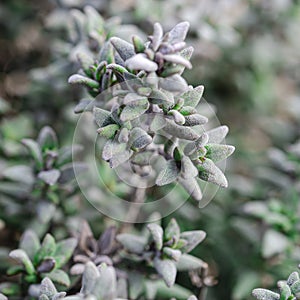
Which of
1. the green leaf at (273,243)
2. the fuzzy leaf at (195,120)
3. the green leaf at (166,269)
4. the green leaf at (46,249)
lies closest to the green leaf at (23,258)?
the green leaf at (46,249)

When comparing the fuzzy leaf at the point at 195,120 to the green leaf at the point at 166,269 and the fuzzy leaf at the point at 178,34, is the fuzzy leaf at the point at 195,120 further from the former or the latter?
the green leaf at the point at 166,269

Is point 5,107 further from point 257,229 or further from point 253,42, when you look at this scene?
point 253,42

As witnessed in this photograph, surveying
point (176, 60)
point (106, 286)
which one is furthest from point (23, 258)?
point (176, 60)

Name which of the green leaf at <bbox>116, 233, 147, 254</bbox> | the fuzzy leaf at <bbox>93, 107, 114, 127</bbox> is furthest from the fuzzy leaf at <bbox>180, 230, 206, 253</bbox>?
the fuzzy leaf at <bbox>93, 107, 114, 127</bbox>

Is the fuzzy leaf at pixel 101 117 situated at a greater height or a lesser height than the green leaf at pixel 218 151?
greater

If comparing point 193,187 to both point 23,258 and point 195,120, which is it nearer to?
point 195,120

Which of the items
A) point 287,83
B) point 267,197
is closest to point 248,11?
point 287,83

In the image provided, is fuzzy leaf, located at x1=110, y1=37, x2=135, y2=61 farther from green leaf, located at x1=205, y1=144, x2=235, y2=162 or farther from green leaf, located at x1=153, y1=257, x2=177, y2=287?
green leaf, located at x1=153, y1=257, x2=177, y2=287
